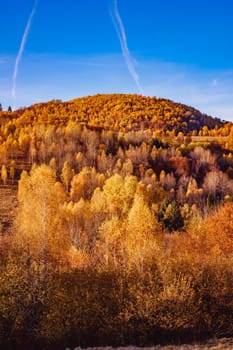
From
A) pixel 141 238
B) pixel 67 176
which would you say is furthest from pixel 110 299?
pixel 67 176

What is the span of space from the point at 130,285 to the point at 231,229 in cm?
1979

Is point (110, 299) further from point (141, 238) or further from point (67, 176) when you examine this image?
point (67, 176)

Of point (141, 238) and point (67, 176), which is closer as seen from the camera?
point (141, 238)

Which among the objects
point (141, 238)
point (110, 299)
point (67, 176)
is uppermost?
point (67, 176)

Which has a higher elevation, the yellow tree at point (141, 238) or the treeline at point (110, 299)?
the yellow tree at point (141, 238)

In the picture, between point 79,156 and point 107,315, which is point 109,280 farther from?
point 79,156

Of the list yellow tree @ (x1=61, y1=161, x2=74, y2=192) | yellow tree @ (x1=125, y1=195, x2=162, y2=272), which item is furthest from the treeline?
yellow tree @ (x1=61, y1=161, x2=74, y2=192)

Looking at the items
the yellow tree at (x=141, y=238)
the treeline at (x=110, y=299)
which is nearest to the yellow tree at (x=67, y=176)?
the yellow tree at (x=141, y=238)

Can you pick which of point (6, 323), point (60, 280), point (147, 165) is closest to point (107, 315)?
point (60, 280)

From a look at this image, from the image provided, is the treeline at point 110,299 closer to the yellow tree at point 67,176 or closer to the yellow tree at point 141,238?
the yellow tree at point 141,238

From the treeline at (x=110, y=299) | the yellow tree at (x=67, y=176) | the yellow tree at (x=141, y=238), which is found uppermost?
the yellow tree at (x=67, y=176)

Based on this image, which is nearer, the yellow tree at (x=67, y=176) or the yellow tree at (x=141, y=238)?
the yellow tree at (x=141, y=238)

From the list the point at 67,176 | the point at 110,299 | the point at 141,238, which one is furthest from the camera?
the point at 67,176

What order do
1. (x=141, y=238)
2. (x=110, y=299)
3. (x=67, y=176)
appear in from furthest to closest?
1. (x=67, y=176)
2. (x=141, y=238)
3. (x=110, y=299)
